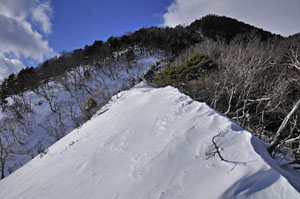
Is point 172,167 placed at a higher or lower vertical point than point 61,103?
lower

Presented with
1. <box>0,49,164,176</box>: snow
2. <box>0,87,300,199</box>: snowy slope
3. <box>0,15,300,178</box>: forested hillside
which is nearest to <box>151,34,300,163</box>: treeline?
<box>0,15,300,178</box>: forested hillside

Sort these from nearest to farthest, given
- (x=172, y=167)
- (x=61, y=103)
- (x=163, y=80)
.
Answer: (x=172, y=167)
(x=163, y=80)
(x=61, y=103)

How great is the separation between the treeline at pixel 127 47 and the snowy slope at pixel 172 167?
32.2 m

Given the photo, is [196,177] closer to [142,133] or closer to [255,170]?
[255,170]

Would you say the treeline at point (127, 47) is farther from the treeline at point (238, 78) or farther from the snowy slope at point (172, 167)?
the snowy slope at point (172, 167)

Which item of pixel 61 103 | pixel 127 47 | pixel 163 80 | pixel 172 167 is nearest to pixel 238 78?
pixel 163 80

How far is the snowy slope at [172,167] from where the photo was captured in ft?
7.23

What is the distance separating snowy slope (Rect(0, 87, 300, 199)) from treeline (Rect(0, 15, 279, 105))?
3225 cm

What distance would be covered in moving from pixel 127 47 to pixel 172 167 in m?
47.2

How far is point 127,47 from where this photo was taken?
44.3 meters

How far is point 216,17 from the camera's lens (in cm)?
4991

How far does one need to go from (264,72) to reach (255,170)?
41.6 ft

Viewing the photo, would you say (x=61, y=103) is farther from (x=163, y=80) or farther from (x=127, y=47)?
(x=127, y=47)

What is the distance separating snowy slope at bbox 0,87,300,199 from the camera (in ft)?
7.23
